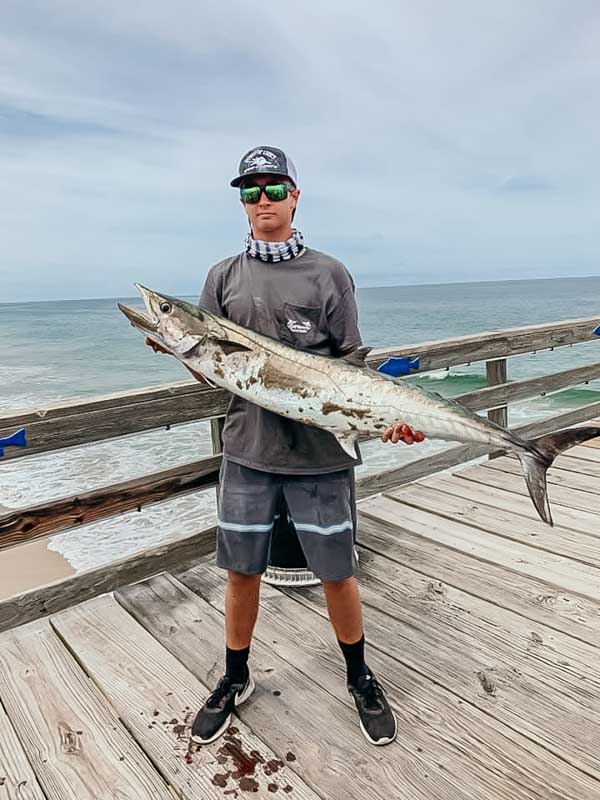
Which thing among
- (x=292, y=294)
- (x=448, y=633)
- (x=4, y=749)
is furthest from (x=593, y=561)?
(x=4, y=749)

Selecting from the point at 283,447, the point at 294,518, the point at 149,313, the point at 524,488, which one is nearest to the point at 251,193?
the point at 149,313

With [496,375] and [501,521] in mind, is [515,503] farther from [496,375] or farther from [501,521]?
[496,375]

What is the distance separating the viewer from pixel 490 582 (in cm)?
331

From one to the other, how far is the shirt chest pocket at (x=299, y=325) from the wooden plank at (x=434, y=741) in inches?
55.9

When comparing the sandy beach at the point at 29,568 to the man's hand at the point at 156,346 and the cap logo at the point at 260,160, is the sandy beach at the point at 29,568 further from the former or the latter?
the cap logo at the point at 260,160

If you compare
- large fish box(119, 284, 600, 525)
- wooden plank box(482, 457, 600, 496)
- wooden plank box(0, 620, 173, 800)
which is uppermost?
large fish box(119, 284, 600, 525)

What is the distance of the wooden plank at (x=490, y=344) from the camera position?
431 centimetres

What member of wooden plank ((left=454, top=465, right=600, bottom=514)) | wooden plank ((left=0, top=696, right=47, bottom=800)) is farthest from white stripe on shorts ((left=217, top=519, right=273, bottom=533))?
wooden plank ((left=454, top=465, right=600, bottom=514))

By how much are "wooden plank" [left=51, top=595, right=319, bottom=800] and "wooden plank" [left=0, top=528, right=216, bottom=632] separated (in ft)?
0.22

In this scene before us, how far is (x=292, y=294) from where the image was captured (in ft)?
7.25

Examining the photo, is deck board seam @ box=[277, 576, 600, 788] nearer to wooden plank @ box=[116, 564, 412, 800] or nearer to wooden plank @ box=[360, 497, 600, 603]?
wooden plank @ box=[116, 564, 412, 800]

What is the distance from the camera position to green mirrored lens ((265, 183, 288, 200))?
7.20ft

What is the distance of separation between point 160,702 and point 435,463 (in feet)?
10.1

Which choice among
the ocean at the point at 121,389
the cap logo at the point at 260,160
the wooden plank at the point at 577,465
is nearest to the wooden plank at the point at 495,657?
the ocean at the point at 121,389
